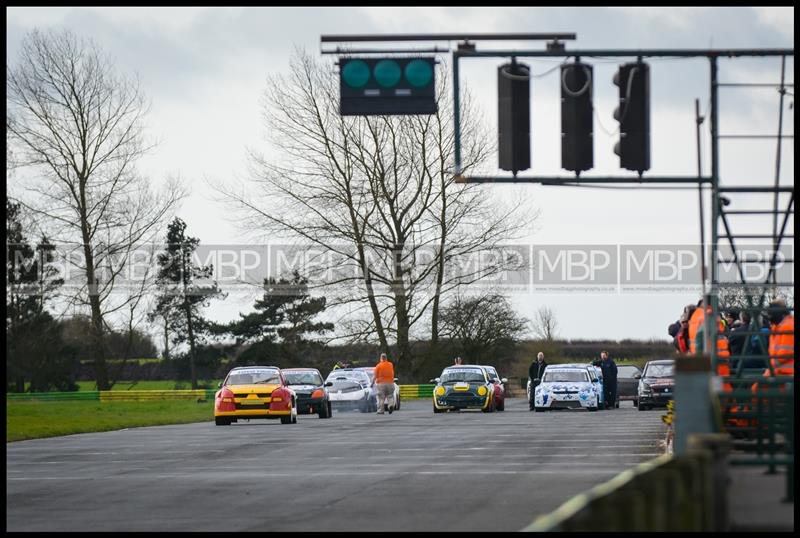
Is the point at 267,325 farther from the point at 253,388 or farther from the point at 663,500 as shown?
the point at 663,500

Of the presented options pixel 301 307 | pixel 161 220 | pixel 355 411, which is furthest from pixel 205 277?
pixel 355 411

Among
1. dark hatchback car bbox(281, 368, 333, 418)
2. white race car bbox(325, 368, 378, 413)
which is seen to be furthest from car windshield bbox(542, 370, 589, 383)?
white race car bbox(325, 368, 378, 413)

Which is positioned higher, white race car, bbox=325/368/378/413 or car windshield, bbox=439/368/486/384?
car windshield, bbox=439/368/486/384

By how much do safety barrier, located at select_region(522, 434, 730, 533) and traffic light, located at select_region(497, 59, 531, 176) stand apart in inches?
327

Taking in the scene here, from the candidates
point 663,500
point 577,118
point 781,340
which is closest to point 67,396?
point 577,118

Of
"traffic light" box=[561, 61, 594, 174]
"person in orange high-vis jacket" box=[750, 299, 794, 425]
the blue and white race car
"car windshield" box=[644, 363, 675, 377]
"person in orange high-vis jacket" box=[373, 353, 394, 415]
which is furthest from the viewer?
"person in orange high-vis jacket" box=[373, 353, 394, 415]

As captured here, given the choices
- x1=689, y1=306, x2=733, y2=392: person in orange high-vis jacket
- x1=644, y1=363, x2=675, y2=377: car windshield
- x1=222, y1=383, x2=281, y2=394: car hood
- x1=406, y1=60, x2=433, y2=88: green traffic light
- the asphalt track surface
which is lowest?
the asphalt track surface

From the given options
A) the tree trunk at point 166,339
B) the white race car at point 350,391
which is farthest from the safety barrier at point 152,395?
the tree trunk at point 166,339

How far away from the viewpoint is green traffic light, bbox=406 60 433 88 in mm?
18391

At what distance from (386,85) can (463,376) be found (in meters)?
26.5

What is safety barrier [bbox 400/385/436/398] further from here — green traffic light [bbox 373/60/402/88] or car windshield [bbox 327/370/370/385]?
green traffic light [bbox 373/60/402/88]

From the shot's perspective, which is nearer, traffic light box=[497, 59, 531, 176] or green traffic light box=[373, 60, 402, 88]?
traffic light box=[497, 59, 531, 176]

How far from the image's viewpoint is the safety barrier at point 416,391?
65000 millimetres

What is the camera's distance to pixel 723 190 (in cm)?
1822
